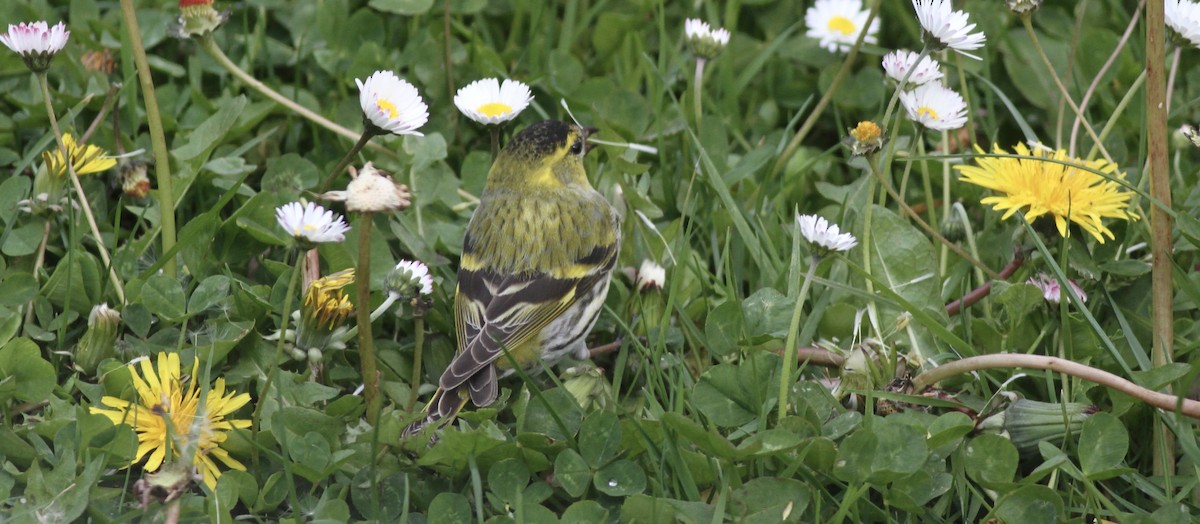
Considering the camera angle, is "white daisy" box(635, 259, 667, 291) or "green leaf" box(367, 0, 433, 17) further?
"green leaf" box(367, 0, 433, 17)

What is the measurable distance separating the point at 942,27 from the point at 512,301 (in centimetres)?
134

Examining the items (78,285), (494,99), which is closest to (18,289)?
(78,285)

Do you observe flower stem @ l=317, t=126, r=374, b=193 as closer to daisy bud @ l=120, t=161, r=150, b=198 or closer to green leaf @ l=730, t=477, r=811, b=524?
daisy bud @ l=120, t=161, r=150, b=198

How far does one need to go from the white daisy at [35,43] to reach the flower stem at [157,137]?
179 millimetres

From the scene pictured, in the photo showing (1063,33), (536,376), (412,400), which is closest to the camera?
(412,400)

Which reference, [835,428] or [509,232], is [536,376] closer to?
[509,232]

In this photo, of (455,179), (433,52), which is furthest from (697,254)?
(433,52)

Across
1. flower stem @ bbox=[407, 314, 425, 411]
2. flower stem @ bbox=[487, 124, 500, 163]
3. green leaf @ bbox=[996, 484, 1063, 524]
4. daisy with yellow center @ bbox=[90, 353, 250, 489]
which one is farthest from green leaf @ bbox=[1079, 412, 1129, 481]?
daisy with yellow center @ bbox=[90, 353, 250, 489]

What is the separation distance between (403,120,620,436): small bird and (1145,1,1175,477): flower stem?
4.76ft

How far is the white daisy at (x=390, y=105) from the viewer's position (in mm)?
3117

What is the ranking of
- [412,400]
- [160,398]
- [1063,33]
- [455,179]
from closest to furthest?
[160,398] → [412,400] → [455,179] → [1063,33]

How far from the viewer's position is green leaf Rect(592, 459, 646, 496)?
291 cm

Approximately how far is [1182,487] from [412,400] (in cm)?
193

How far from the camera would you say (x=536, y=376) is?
3.61 metres
